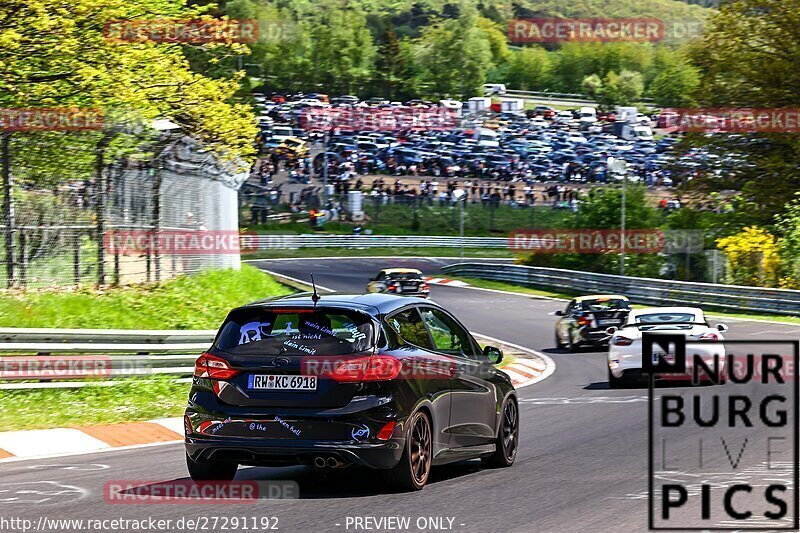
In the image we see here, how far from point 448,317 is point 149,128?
44.3ft

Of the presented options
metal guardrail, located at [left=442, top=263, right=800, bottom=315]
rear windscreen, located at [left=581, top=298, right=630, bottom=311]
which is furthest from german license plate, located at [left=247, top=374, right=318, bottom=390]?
metal guardrail, located at [left=442, top=263, right=800, bottom=315]

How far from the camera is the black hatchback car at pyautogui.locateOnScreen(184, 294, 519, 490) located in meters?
8.20

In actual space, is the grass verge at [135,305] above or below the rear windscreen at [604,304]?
above

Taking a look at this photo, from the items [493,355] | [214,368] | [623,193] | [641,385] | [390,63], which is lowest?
[641,385]

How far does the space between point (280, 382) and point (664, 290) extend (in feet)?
110

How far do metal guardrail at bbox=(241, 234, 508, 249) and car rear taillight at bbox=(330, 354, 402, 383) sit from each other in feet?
194

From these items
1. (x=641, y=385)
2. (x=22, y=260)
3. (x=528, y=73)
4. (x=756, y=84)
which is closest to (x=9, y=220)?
(x=22, y=260)

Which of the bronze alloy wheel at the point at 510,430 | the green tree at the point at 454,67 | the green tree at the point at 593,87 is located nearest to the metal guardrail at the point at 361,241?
the bronze alloy wheel at the point at 510,430

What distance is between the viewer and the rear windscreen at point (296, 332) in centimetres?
838

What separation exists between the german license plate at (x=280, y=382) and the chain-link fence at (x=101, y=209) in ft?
34.3

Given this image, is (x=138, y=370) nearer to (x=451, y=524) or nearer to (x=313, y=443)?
(x=313, y=443)

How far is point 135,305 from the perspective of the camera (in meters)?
20.3

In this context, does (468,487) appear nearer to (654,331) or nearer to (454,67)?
(654,331)

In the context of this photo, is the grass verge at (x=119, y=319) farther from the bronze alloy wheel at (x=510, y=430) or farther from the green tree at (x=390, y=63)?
the green tree at (x=390, y=63)
